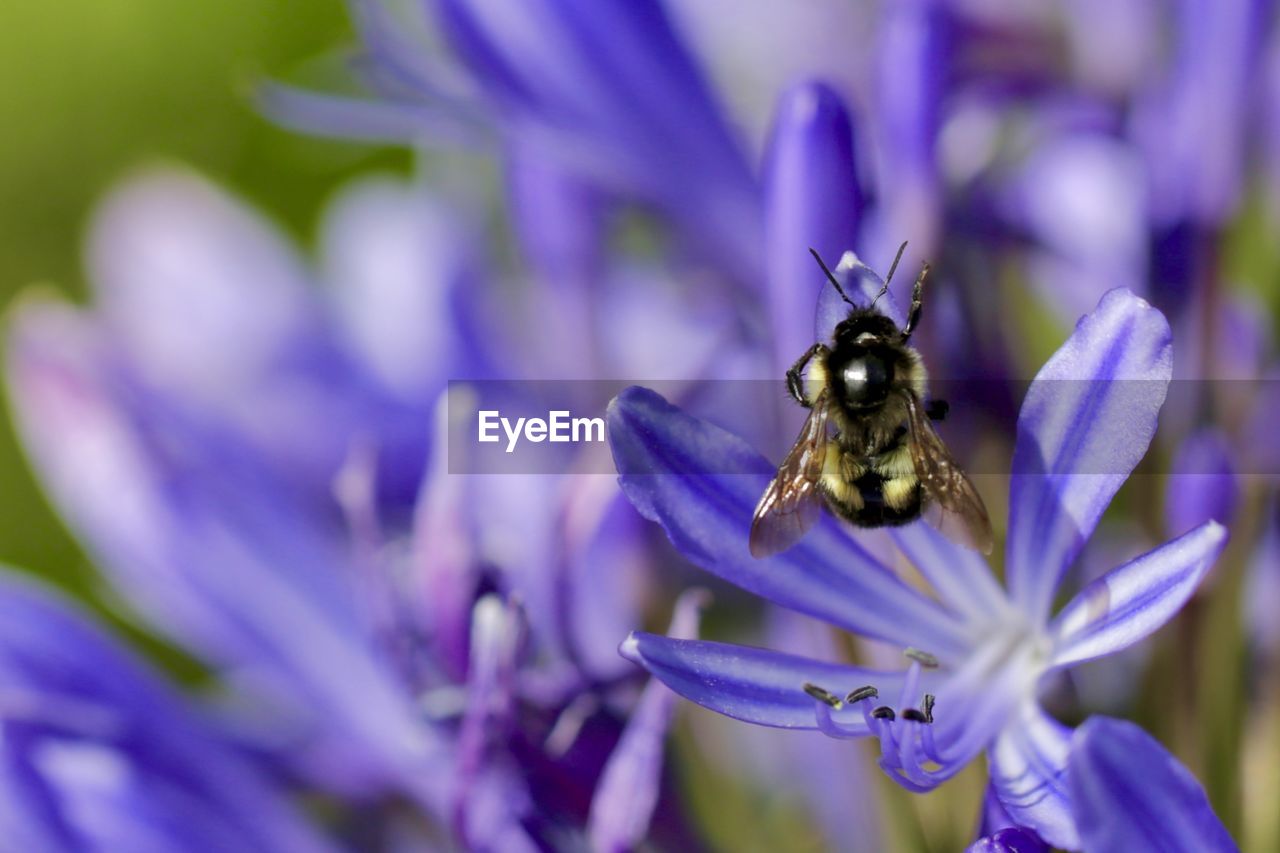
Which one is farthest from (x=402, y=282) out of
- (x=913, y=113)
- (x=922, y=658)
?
(x=922, y=658)

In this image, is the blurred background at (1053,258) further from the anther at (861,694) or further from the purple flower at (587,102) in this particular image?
the anther at (861,694)

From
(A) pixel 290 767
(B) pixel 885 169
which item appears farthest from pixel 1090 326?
(A) pixel 290 767

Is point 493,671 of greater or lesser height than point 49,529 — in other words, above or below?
above

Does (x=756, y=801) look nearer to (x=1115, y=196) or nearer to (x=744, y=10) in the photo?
(x=1115, y=196)

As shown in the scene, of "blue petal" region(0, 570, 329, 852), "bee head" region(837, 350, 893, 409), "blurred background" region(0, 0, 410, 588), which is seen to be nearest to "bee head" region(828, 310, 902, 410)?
"bee head" region(837, 350, 893, 409)

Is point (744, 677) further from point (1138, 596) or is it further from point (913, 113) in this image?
point (913, 113)

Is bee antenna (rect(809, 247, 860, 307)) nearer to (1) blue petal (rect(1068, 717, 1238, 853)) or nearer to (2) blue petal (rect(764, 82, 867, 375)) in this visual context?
(2) blue petal (rect(764, 82, 867, 375))
